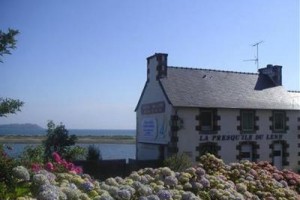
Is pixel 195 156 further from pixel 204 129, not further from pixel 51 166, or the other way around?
→ pixel 51 166

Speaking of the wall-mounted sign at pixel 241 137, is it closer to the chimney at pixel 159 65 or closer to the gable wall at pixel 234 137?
the gable wall at pixel 234 137

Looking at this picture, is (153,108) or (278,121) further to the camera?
(278,121)

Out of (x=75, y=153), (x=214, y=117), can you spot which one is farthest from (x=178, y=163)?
(x=75, y=153)

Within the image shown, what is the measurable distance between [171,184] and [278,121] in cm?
1892

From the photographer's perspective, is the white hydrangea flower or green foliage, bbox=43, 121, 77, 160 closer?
the white hydrangea flower

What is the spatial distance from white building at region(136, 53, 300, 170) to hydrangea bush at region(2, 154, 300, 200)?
10480 mm

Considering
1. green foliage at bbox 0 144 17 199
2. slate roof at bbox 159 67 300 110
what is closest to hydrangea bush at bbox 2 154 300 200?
green foliage at bbox 0 144 17 199

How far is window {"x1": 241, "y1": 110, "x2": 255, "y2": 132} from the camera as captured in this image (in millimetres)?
22658

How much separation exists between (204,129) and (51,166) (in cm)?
1465

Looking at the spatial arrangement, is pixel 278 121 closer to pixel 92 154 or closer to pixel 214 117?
pixel 214 117

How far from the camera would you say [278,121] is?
79.3ft

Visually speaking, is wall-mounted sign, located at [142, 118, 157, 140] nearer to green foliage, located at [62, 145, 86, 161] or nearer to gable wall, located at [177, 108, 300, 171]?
gable wall, located at [177, 108, 300, 171]

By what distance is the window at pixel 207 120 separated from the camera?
2142 cm

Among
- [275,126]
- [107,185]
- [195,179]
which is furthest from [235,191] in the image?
[275,126]
